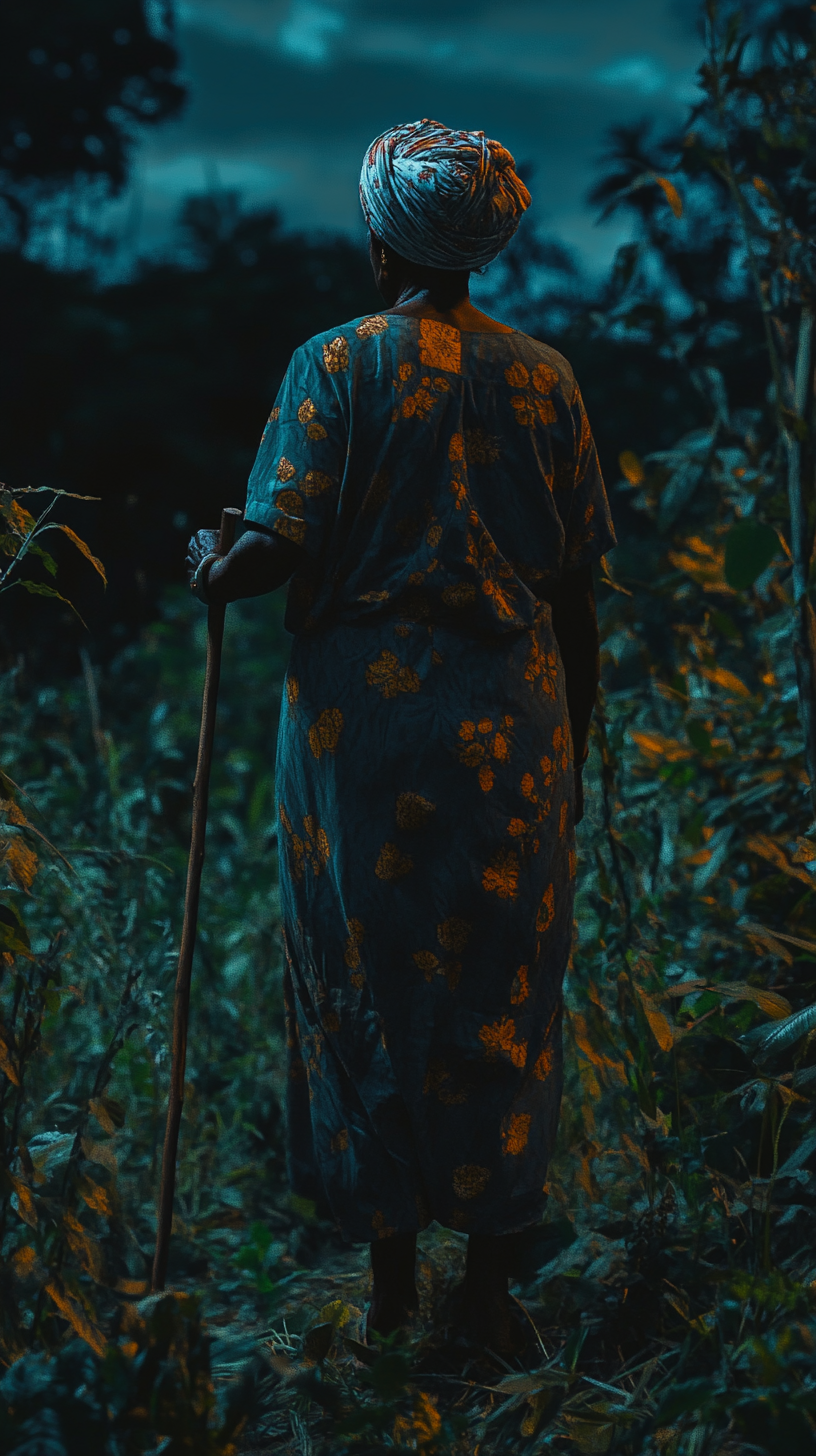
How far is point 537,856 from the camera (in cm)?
185

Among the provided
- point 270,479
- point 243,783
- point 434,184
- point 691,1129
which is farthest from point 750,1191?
point 243,783

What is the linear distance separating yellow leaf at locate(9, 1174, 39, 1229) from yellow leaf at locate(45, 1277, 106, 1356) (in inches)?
2.7

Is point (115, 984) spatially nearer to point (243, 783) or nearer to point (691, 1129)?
point (691, 1129)

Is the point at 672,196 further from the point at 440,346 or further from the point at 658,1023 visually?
the point at 658,1023

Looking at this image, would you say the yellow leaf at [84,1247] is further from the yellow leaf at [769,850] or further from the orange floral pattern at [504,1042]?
the yellow leaf at [769,850]

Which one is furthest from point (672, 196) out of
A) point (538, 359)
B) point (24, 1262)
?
point (24, 1262)

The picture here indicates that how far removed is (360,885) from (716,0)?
4.71 ft

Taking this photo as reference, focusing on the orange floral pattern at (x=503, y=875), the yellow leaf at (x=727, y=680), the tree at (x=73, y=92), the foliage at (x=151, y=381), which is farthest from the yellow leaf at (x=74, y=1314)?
the tree at (x=73, y=92)

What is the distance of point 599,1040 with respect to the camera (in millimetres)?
2289

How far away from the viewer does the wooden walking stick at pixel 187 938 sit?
173 cm

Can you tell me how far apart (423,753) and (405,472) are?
0.37 meters

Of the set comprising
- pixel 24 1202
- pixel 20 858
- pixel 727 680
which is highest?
pixel 727 680

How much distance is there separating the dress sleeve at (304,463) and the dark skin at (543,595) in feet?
0.11

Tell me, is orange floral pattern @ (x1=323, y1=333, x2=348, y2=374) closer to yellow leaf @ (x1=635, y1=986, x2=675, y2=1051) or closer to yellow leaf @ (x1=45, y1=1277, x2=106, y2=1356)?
yellow leaf @ (x1=635, y1=986, x2=675, y2=1051)
